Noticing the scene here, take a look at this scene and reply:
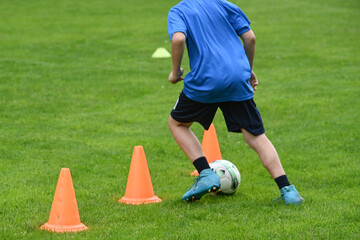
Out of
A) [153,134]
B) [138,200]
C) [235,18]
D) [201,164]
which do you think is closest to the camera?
[235,18]

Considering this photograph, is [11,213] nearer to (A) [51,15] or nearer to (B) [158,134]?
(B) [158,134]

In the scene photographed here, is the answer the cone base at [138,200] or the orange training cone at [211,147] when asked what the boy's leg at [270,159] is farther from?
the orange training cone at [211,147]

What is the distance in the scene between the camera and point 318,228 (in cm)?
451

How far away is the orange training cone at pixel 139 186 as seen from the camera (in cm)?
558

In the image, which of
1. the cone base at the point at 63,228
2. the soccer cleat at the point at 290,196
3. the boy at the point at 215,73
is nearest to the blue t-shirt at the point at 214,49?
the boy at the point at 215,73

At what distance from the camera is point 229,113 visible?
17.4ft

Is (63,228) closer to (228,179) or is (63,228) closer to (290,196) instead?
(228,179)

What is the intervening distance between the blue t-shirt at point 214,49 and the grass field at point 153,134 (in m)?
1.04

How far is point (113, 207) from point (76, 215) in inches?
26.1

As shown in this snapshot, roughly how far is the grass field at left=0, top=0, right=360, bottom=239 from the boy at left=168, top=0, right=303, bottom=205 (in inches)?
15.2

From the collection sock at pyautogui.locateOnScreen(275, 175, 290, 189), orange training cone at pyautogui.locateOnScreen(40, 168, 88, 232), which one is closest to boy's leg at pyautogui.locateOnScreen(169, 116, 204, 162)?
sock at pyautogui.locateOnScreen(275, 175, 290, 189)

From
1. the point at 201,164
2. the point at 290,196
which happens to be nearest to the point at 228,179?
the point at 201,164

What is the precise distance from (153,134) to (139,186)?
3.34 metres

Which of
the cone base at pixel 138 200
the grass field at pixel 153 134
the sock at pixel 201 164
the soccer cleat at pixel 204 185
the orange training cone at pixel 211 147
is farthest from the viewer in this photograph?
the orange training cone at pixel 211 147
